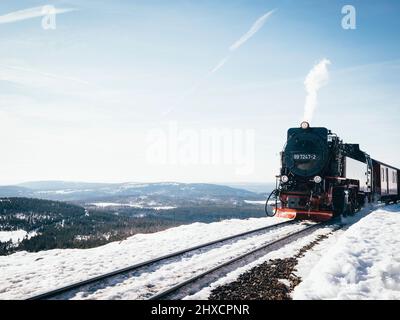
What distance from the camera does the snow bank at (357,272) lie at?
19.7 ft

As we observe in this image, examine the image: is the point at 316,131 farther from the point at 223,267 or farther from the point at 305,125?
the point at 223,267

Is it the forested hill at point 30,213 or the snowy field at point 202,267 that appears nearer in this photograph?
the snowy field at point 202,267

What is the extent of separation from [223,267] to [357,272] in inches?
111

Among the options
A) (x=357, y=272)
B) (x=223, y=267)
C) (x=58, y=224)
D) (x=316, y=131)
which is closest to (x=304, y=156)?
(x=316, y=131)

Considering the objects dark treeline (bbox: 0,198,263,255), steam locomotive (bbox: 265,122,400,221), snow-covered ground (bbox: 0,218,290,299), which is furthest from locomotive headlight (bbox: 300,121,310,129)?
dark treeline (bbox: 0,198,263,255)

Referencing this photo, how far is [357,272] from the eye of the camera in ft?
23.6

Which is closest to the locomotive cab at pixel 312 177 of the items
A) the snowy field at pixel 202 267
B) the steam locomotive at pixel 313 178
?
→ the steam locomotive at pixel 313 178

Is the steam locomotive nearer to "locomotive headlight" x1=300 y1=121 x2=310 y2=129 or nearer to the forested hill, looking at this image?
"locomotive headlight" x1=300 y1=121 x2=310 y2=129

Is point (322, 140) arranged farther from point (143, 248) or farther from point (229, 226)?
point (143, 248)

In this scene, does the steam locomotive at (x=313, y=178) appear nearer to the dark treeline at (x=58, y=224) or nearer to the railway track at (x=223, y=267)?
the railway track at (x=223, y=267)

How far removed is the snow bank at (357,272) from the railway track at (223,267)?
172 centimetres

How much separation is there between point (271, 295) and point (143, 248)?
502 centimetres
